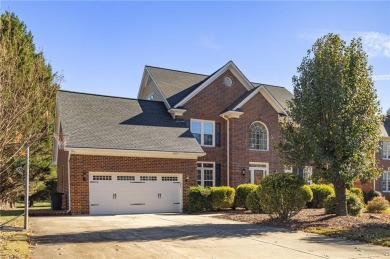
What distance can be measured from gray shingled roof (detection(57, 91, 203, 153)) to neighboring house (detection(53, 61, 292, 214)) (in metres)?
0.06

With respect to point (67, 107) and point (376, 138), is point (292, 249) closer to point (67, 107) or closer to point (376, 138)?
point (376, 138)

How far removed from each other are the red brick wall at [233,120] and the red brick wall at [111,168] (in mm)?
3516

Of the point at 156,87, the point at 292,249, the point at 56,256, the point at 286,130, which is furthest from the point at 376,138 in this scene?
the point at 156,87

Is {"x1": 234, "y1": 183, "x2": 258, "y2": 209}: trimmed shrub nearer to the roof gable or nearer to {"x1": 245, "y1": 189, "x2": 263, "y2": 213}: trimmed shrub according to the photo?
{"x1": 245, "y1": 189, "x2": 263, "y2": 213}: trimmed shrub

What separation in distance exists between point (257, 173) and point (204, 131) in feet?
14.9

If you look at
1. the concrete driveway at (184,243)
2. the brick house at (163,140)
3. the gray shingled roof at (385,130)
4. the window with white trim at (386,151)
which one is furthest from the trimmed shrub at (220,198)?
the window with white trim at (386,151)

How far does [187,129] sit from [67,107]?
7047mm

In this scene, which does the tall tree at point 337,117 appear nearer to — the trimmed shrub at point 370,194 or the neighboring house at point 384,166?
the trimmed shrub at point 370,194

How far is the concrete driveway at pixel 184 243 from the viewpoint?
931 centimetres

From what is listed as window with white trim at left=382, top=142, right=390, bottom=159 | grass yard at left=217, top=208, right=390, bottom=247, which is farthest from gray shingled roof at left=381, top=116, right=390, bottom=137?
grass yard at left=217, top=208, right=390, bottom=247

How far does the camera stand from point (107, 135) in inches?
814

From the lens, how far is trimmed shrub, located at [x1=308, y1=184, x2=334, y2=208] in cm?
2405

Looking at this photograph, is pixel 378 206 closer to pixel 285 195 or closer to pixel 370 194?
pixel 285 195

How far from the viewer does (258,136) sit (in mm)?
26938
